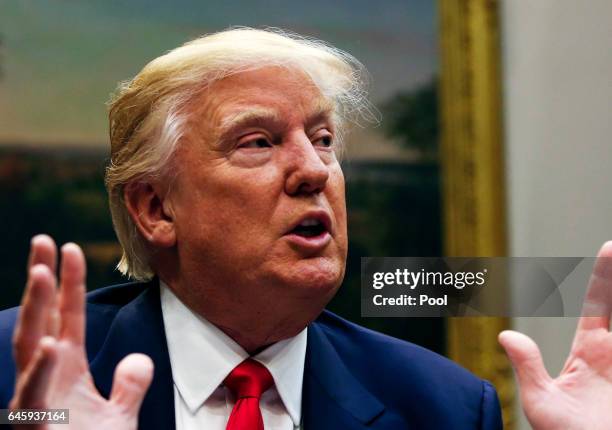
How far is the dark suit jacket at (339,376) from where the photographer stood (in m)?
1.97

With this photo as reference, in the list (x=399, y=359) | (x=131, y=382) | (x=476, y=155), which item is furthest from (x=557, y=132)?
(x=131, y=382)

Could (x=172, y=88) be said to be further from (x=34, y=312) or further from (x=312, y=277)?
(x=34, y=312)

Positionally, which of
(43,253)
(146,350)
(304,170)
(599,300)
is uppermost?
(304,170)

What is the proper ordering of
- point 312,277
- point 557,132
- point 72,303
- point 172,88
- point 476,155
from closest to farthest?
point 72,303, point 312,277, point 172,88, point 557,132, point 476,155

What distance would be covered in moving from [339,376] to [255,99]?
633mm

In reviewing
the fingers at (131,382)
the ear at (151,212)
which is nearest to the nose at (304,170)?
the ear at (151,212)

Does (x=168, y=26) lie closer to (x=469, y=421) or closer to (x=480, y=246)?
(x=480, y=246)

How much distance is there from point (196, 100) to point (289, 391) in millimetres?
646

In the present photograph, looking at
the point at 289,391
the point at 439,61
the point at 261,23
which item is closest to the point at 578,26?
the point at 439,61

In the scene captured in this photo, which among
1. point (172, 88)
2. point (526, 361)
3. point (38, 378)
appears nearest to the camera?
point (38, 378)

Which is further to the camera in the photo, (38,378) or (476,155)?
(476,155)

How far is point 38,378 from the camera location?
58.5 inches

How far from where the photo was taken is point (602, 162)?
3.15 metres

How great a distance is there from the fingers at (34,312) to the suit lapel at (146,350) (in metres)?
0.41
